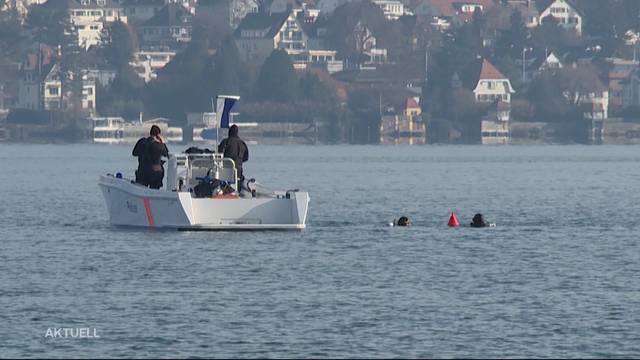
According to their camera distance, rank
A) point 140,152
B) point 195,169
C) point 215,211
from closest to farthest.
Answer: point 215,211, point 140,152, point 195,169

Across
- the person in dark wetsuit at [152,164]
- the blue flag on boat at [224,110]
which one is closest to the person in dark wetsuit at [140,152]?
the person in dark wetsuit at [152,164]

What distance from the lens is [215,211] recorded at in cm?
5869

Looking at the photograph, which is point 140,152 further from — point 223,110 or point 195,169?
point 223,110

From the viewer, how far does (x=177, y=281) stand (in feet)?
161

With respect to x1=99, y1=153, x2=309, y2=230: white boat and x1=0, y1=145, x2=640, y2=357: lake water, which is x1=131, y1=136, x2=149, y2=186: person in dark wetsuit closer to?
x1=99, y1=153, x2=309, y2=230: white boat

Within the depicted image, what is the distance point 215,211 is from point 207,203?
315mm

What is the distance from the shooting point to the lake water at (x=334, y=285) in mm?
39938

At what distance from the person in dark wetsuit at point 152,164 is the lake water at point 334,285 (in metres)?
1.46

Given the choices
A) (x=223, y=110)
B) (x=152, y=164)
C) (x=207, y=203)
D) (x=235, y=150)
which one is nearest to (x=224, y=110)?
(x=223, y=110)

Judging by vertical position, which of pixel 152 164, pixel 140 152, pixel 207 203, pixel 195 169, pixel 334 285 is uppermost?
pixel 140 152

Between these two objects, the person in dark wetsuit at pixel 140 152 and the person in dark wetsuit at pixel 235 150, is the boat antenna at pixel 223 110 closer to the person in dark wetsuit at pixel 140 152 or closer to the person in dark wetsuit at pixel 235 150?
the person in dark wetsuit at pixel 235 150

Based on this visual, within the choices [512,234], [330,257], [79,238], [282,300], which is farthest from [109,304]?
[512,234]

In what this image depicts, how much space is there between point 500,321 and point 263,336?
15.7 ft

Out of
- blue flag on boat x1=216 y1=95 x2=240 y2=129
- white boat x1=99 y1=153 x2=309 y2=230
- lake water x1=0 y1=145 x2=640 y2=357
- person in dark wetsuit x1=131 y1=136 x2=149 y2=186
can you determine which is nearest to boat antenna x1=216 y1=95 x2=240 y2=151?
blue flag on boat x1=216 y1=95 x2=240 y2=129
